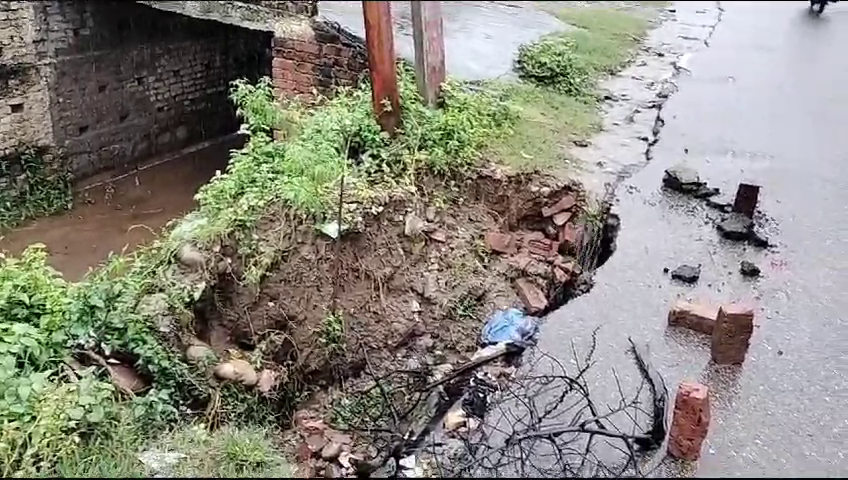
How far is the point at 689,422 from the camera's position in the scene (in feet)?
11.5

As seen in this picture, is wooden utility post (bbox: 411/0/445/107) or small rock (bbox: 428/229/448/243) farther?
wooden utility post (bbox: 411/0/445/107)

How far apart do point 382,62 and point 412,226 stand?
1072 millimetres

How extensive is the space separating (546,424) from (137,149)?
734 centimetres

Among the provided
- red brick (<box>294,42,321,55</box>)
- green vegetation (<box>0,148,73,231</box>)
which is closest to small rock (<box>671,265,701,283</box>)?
red brick (<box>294,42,321,55</box>)

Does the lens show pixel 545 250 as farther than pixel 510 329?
Yes

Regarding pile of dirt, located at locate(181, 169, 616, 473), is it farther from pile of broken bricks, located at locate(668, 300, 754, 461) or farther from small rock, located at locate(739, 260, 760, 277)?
small rock, located at locate(739, 260, 760, 277)

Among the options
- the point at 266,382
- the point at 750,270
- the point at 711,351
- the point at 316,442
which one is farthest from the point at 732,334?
the point at 266,382

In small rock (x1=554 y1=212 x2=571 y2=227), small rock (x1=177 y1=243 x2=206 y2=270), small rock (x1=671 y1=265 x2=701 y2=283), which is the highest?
small rock (x1=177 y1=243 x2=206 y2=270)

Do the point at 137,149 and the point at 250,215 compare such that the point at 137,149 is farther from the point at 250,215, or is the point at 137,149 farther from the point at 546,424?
the point at 546,424

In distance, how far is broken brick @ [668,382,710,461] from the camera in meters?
3.48

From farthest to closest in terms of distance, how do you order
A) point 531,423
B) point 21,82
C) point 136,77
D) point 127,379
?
point 136,77, point 21,82, point 127,379, point 531,423

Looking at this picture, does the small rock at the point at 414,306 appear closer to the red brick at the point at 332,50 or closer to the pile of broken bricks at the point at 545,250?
the pile of broken bricks at the point at 545,250

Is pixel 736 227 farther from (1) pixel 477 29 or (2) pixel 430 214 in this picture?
(1) pixel 477 29

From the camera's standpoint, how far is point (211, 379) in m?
4.32
